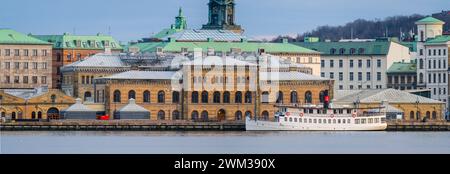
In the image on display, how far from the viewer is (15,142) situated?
331ft

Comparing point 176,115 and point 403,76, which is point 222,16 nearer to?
point 403,76

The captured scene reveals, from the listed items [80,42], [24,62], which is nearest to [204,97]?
[24,62]

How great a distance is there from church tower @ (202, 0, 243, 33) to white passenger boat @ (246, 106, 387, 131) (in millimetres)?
40038

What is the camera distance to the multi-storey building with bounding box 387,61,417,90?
16875cm

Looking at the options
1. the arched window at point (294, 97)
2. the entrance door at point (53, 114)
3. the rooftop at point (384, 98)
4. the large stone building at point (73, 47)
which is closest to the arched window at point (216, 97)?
the arched window at point (294, 97)

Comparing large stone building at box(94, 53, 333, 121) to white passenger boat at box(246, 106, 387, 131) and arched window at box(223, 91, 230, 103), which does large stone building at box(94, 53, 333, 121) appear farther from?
white passenger boat at box(246, 106, 387, 131)

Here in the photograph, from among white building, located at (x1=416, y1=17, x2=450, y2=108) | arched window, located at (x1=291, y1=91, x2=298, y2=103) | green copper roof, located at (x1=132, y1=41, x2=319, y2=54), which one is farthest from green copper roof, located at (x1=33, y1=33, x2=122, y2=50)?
arched window, located at (x1=291, y1=91, x2=298, y2=103)

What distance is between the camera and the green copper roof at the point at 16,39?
159 m

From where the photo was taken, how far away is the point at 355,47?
172375 mm

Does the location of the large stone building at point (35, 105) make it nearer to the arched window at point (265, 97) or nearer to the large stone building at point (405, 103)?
the arched window at point (265, 97)

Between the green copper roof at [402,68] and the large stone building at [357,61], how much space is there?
23.3 inches

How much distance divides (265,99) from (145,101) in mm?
9529

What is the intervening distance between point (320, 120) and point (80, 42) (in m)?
43.8
